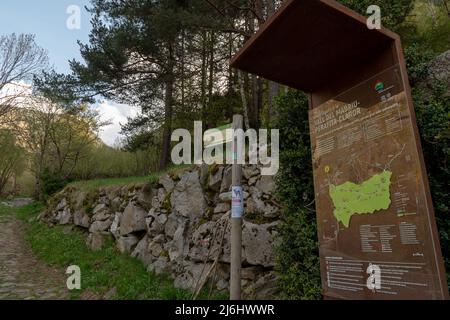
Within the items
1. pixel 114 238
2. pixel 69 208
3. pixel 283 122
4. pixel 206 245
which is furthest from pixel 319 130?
pixel 69 208

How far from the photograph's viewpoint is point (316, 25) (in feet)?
8.00

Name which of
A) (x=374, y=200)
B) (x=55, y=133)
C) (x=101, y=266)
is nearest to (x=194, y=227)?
(x=101, y=266)

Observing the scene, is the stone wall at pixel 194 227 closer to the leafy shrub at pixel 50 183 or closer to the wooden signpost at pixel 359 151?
the wooden signpost at pixel 359 151

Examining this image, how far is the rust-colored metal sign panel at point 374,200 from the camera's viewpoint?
2.09 meters

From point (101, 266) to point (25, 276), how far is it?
164 centimetres

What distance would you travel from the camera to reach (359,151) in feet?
8.47

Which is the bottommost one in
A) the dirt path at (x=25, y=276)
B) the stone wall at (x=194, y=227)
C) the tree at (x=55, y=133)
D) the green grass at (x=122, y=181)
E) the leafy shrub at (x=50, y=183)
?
the dirt path at (x=25, y=276)

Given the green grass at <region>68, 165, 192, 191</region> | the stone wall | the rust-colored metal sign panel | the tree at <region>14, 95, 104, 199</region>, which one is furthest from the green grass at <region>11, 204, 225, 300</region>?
the tree at <region>14, 95, 104, 199</region>

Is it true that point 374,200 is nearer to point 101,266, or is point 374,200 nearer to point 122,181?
point 101,266

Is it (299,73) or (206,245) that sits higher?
(299,73)

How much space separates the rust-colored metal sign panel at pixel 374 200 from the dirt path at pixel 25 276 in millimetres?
5196

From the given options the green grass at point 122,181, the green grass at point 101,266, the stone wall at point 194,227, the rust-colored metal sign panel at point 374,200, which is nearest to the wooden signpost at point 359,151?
the rust-colored metal sign panel at point 374,200
